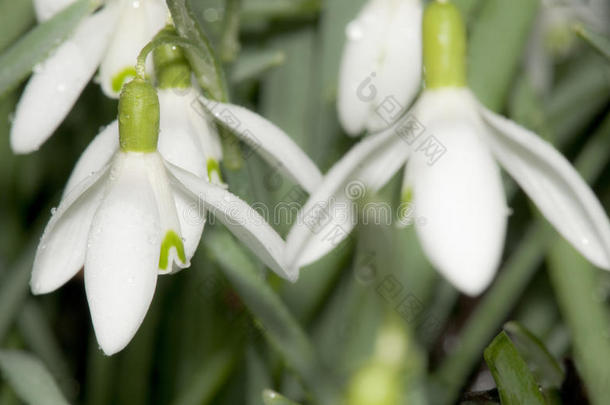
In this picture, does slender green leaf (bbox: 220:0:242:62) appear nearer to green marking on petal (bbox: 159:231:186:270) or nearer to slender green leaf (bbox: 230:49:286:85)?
slender green leaf (bbox: 230:49:286:85)

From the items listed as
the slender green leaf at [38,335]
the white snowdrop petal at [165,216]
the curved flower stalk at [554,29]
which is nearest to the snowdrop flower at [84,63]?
the white snowdrop petal at [165,216]

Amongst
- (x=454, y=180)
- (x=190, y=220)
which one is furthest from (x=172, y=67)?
(x=454, y=180)

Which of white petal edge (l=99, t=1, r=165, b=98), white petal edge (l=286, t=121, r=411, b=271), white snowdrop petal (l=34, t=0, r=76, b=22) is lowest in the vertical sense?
white petal edge (l=286, t=121, r=411, b=271)

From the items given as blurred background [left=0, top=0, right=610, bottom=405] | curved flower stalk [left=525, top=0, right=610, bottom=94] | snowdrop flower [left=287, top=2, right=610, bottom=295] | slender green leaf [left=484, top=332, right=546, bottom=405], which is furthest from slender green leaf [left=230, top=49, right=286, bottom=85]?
curved flower stalk [left=525, top=0, right=610, bottom=94]

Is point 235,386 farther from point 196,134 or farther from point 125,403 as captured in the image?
point 196,134

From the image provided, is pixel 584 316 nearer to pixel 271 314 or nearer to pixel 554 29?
pixel 271 314

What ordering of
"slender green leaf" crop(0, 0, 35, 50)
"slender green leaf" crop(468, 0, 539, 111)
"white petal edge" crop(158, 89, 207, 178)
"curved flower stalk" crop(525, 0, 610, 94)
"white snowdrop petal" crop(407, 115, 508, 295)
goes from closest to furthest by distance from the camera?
"white snowdrop petal" crop(407, 115, 508, 295)
"white petal edge" crop(158, 89, 207, 178)
"slender green leaf" crop(468, 0, 539, 111)
"slender green leaf" crop(0, 0, 35, 50)
"curved flower stalk" crop(525, 0, 610, 94)

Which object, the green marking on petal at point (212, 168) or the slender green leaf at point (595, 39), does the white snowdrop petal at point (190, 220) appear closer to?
the green marking on petal at point (212, 168)
